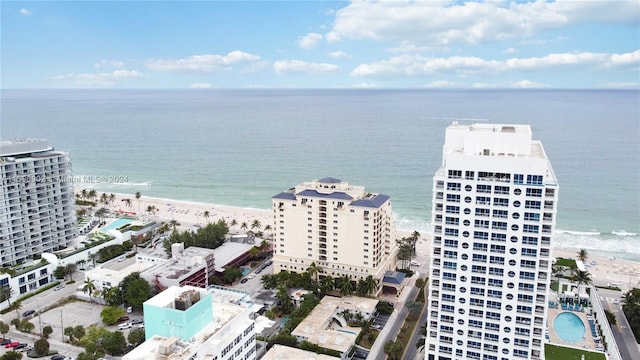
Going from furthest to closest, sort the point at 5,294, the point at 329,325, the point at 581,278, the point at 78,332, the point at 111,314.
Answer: the point at 5,294
the point at 581,278
the point at 111,314
the point at 329,325
the point at 78,332

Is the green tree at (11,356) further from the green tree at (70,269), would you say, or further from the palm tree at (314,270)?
the palm tree at (314,270)

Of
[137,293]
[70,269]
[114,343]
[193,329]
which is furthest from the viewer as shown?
[70,269]

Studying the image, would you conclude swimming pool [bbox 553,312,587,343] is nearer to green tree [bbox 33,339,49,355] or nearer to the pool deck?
the pool deck

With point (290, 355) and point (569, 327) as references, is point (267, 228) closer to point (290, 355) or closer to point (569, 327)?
point (290, 355)

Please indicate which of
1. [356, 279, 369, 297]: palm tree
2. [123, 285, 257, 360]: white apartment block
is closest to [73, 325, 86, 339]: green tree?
[123, 285, 257, 360]: white apartment block

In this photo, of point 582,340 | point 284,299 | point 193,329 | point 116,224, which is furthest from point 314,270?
point 116,224

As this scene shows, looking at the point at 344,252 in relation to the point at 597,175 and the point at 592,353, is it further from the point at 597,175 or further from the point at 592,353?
the point at 597,175

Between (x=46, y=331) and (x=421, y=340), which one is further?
(x=46, y=331)
